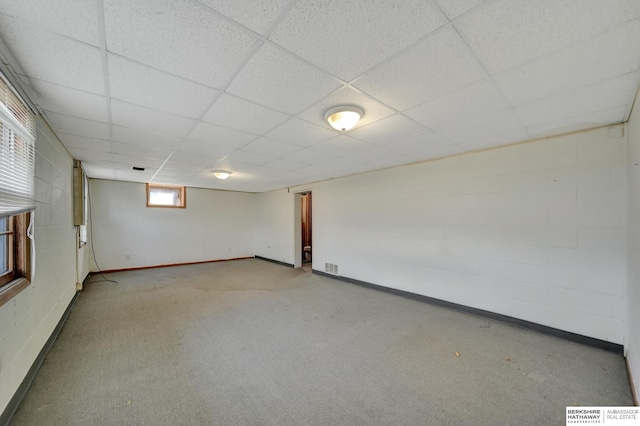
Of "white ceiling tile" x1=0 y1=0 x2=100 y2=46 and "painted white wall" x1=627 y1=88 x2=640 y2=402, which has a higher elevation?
"white ceiling tile" x1=0 y1=0 x2=100 y2=46

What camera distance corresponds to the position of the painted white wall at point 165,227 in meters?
6.04

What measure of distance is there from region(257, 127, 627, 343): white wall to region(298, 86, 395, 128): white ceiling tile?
6.69 feet

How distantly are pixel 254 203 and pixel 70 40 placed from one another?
7.41m

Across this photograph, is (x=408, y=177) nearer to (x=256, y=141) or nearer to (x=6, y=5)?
(x=256, y=141)

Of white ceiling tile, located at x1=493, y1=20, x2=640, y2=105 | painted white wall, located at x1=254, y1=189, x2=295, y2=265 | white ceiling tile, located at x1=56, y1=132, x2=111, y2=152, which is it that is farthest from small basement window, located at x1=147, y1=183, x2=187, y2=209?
white ceiling tile, located at x1=493, y1=20, x2=640, y2=105

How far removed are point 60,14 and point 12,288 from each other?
189cm

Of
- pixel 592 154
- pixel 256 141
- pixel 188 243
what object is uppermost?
pixel 256 141

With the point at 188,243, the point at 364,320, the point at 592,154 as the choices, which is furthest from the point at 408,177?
the point at 188,243

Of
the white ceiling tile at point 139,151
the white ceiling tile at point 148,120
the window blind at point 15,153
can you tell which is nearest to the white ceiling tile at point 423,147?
the white ceiling tile at point 148,120

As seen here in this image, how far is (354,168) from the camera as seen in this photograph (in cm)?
454

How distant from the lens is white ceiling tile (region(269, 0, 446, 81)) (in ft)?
3.70

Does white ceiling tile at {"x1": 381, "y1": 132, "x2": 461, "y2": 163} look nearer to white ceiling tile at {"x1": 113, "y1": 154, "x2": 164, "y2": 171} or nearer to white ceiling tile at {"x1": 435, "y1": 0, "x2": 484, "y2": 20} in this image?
white ceiling tile at {"x1": 435, "y1": 0, "x2": 484, "y2": 20}

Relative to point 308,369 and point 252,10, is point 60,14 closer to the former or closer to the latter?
point 252,10

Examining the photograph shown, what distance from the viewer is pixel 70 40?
4.29 ft
